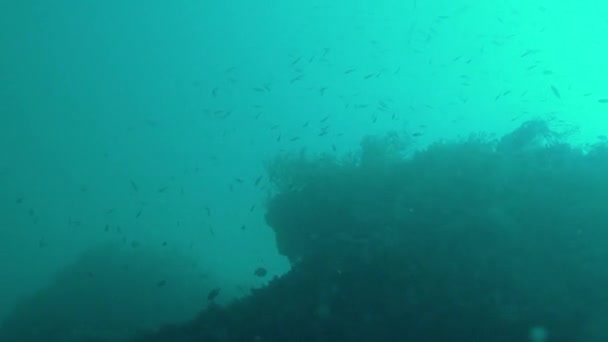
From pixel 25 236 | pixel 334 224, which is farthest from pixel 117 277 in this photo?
pixel 25 236

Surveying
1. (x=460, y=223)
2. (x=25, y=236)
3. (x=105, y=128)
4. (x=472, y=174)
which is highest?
(x=105, y=128)

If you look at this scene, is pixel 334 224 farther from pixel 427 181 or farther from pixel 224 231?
pixel 224 231

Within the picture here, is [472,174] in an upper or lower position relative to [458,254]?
upper

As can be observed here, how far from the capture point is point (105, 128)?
7812cm

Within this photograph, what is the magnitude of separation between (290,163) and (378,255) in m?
6.31

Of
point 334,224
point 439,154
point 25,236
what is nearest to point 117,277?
point 334,224

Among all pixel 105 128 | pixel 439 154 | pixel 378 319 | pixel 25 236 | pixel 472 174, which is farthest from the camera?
pixel 105 128

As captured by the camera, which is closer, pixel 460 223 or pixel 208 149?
pixel 460 223

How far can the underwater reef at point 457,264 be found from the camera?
9.49 metres

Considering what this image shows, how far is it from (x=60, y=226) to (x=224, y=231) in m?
16.9

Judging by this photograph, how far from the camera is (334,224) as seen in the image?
13359 mm

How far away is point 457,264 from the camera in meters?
10.2

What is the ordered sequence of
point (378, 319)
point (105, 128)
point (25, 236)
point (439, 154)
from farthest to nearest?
point (105, 128), point (25, 236), point (439, 154), point (378, 319)

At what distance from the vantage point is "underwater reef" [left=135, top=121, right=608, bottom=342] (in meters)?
9.49
